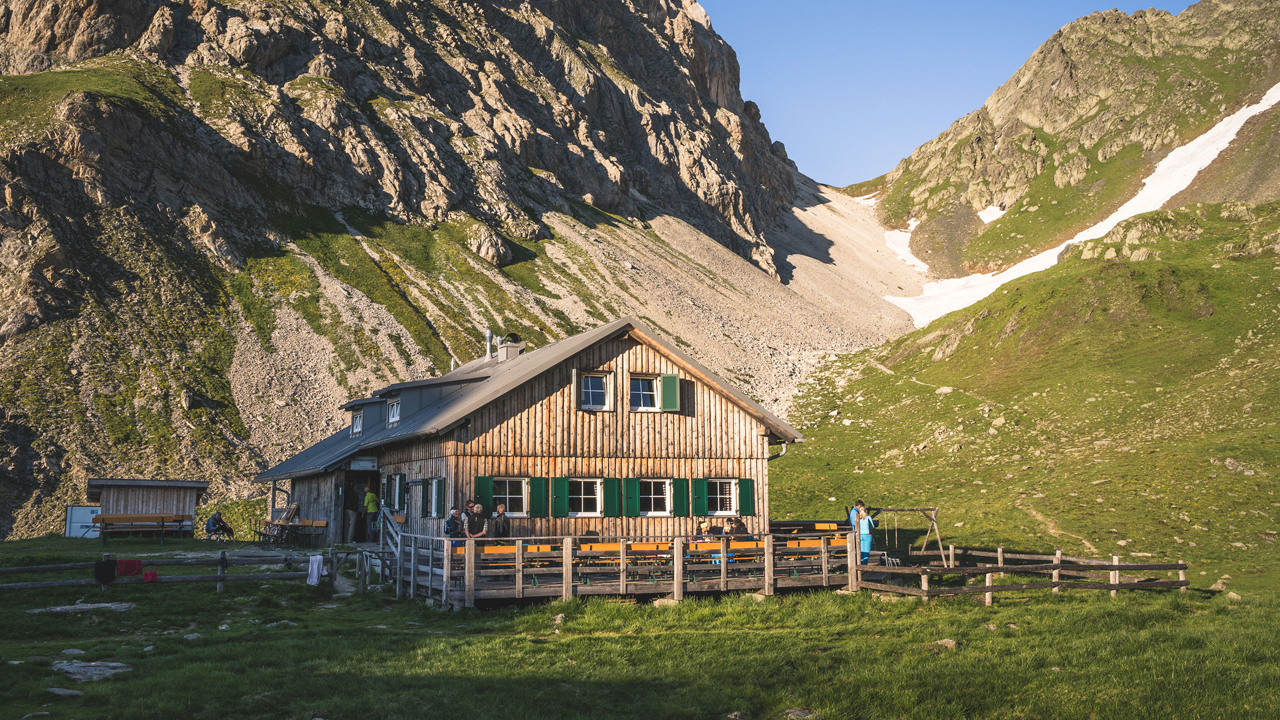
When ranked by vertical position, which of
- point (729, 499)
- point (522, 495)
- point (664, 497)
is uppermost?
point (522, 495)

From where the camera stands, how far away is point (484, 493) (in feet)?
76.7

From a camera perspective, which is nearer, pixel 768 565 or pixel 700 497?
pixel 768 565

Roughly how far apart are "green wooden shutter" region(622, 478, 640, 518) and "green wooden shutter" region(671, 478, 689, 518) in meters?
1.22

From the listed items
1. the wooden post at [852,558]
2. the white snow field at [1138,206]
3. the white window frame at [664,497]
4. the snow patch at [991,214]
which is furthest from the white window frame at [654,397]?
the snow patch at [991,214]

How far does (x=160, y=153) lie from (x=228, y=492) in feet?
142

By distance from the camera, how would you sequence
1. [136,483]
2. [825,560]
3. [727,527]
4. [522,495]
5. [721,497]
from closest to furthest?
[825,560], [522,495], [727,527], [721,497], [136,483]

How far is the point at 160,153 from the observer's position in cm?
7538

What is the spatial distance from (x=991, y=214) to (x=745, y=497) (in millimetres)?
152336

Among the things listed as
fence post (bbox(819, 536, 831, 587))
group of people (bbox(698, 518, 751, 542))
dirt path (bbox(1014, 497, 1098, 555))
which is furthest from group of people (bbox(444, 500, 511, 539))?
dirt path (bbox(1014, 497, 1098, 555))

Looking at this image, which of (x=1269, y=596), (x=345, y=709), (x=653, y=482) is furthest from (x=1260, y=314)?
(x=345, y=709)

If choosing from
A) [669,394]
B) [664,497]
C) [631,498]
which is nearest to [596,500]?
[631,498]

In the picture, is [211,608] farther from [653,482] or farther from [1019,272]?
[1019,272]

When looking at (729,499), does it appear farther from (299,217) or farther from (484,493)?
(299,217)

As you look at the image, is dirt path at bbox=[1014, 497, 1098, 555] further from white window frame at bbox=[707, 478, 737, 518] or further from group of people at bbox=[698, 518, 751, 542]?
white window frame at bbox=[707, 478, 737, 518]
